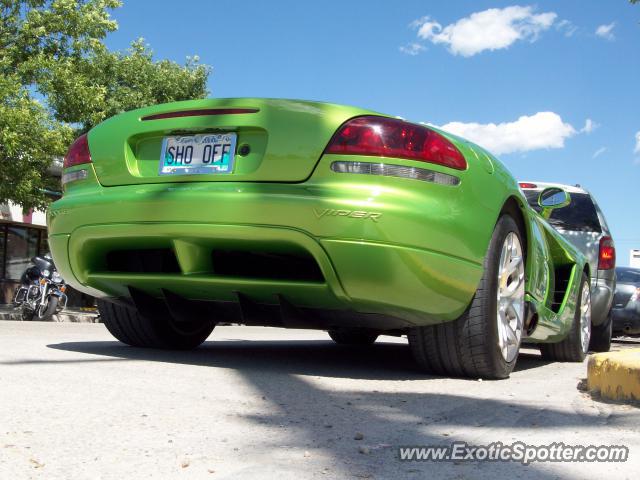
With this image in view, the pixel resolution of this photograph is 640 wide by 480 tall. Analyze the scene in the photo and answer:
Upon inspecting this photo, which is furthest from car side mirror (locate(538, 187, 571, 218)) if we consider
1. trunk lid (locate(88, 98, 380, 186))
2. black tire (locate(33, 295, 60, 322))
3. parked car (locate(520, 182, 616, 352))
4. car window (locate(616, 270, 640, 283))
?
black tire (locate(33, 295, 60, 322))

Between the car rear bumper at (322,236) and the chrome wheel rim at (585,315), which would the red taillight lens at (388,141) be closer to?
the car rear bumper at (322,236)

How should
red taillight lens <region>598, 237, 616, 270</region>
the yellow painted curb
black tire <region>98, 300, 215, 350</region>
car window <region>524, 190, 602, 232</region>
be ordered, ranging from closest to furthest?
the yellow painted curb
black tire <region>98, 300, 215, 350</region>
red taillight lens <region>598, 237, 616, 270</region>
car window <region>524, 190, 602, 232</region>

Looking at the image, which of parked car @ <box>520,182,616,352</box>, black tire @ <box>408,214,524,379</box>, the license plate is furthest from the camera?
parked car @ <box>520,182,616,352</box>

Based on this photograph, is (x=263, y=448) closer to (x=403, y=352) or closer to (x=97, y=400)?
(x=97, y=400)

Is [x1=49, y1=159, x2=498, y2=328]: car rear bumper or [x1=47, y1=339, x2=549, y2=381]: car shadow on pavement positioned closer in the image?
[x1=49, y1=159, x2=498, y2=328]: car rear bumper

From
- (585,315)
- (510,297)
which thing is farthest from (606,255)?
(510,297)

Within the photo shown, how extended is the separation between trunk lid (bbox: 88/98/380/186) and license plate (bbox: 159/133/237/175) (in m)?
0.03

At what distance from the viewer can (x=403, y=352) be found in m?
5.58

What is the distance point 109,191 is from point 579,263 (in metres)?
3.45

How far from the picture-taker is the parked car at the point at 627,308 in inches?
426

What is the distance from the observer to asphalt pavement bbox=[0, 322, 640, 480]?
1.90 metres

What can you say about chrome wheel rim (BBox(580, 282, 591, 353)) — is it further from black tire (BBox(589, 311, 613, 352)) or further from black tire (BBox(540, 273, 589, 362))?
black tire (BBox(589, 311, 613, 352))

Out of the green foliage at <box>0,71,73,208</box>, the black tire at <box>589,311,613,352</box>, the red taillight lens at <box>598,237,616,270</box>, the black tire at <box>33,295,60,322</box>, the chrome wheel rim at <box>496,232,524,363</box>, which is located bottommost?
the black tire at <box>33,295,60,322</box>

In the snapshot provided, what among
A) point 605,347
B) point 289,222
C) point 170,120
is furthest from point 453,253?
point 605,347
